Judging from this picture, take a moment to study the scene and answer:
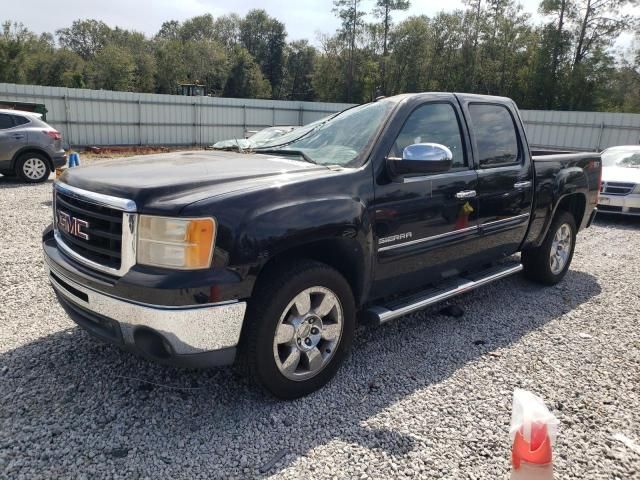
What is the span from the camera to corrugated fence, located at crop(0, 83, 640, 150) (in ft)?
65.5

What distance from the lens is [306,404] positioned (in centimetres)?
297

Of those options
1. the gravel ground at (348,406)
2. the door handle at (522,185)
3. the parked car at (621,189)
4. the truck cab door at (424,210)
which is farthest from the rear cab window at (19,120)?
the parked car at (621,189)

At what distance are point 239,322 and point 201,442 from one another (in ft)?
2.21

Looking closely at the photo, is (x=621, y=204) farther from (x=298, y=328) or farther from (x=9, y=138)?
(x=9, y=138)

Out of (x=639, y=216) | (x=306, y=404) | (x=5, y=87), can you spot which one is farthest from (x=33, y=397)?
(x=5, y=87)

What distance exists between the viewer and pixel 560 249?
5406 mm

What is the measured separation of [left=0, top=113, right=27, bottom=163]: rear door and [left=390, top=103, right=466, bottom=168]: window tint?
10.3 meters

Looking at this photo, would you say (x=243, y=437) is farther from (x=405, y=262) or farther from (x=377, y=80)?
(x=377, y=80)

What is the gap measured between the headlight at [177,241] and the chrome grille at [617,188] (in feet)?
31.5

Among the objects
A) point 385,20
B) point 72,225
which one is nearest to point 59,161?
point 72,225

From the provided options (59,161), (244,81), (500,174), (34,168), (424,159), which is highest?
(244,81)

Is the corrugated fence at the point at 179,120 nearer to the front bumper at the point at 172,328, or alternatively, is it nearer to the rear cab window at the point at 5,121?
the rear cab window at the point at 5,121

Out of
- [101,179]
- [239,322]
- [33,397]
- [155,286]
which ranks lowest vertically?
[33,397]

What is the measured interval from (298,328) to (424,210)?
128cm
